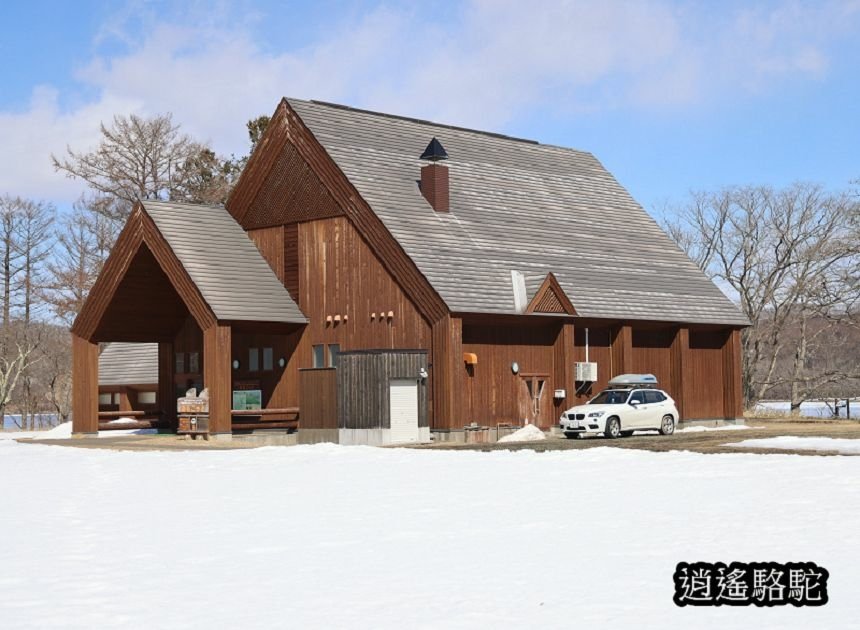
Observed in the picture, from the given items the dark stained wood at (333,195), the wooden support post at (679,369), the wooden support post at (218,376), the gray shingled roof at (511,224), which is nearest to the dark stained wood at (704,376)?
the wooden support post at (679,369)

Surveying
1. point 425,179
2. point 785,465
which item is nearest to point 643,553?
point 785,465

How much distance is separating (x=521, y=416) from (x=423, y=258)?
638 centimetres

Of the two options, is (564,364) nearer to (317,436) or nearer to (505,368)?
(505,368)

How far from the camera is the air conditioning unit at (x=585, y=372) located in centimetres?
4578

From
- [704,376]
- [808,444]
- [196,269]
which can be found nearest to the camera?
[808,444]

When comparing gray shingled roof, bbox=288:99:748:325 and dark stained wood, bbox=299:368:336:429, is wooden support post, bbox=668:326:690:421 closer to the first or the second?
gray shingled roof, bbox=288:99:748:325

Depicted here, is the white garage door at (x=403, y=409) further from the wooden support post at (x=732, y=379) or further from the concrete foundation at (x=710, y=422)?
the wooden support post at (x=732, y=379)

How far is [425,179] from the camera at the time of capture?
46.2m

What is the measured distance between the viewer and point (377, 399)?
41.2 meters

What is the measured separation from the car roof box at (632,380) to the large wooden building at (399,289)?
43.8 inches

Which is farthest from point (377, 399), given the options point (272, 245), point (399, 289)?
point (272, 245)

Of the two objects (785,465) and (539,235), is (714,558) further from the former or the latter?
(539,235)

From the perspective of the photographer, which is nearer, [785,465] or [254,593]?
[254,593]

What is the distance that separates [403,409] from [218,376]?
5962 mm
